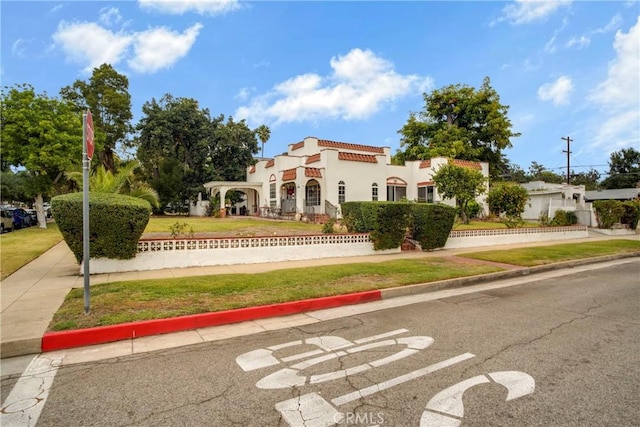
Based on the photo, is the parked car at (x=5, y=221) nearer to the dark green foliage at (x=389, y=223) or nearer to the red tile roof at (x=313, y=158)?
the red tile roof at (x=313, y=158)

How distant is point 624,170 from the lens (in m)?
59.1

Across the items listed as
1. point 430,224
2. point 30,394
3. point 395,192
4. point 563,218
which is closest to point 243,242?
point 430,224

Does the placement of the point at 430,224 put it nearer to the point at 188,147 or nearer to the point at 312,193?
the point at 312,193

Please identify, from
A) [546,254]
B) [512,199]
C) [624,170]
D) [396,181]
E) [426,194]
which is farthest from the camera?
[624,170]

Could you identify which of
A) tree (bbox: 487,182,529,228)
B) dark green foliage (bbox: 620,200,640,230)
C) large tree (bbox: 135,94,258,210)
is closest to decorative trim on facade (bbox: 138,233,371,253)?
tree (bbox: 487,182,529,228)

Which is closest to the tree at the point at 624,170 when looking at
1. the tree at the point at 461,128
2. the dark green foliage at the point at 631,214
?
the tree at the point at 461,128

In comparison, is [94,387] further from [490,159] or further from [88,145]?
[490,159]

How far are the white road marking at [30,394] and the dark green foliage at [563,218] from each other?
90.7ft

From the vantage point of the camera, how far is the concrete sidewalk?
4.86 metres

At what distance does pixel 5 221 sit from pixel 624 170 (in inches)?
3054

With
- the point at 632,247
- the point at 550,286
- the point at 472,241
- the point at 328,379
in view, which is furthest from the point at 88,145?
the point at 632,247

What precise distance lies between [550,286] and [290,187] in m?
23.2

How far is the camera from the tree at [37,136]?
71.6 ft

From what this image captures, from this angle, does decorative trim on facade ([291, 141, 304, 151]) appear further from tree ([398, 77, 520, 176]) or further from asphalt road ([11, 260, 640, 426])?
asphalt road ([11, 260, 640, 426])
